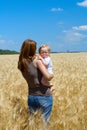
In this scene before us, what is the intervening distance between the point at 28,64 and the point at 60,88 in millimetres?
1912

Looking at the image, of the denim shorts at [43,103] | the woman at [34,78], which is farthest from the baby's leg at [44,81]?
the denim shorts at [43,103]

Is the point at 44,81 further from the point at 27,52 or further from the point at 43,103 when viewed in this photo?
the point at 27,52

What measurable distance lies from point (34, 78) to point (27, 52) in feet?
1.10

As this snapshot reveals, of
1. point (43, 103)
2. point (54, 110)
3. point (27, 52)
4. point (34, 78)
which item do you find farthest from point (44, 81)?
point (54, 110)

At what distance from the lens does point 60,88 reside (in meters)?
6.61

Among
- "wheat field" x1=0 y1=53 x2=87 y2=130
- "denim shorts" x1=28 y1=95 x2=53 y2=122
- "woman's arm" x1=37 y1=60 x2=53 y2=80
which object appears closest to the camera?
"wheat field" x1=0 y1=53 x2=87 y2=130

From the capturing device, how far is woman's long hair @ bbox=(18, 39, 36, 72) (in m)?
4.75

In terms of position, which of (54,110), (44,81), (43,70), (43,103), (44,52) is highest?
(44,52)

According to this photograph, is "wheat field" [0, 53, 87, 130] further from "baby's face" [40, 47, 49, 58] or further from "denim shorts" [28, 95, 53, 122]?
"baby's face" [40, 47, 49, 58]

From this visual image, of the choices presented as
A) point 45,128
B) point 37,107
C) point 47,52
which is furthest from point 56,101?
point 45,128

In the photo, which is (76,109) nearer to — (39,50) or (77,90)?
(39,50)

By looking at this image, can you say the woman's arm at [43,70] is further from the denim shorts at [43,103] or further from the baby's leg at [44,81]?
the denim shorts at [43,103]

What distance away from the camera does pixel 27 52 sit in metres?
4.77

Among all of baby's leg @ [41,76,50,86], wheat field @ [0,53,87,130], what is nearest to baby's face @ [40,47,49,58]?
baby's leg @ [41,76,50,86]
